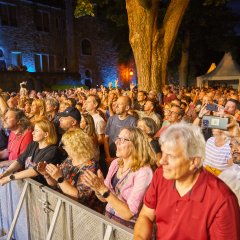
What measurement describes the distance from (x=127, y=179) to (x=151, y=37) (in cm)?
901

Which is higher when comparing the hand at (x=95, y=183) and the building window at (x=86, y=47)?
the building window at (x=86, y=47)

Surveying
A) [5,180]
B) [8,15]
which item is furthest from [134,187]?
[8,15]

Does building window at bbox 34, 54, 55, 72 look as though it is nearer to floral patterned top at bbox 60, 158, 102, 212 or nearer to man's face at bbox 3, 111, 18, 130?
man's face at bbox 3, 111, 18, 130

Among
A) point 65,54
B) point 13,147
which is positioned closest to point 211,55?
point 65,54

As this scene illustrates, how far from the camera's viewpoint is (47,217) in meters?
2.86

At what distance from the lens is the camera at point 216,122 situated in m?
2.41

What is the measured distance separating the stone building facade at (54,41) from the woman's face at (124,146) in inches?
850

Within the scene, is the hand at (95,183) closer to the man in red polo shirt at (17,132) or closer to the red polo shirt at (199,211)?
the red polo shirt at (199,211)

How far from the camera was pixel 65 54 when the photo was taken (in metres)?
29.1

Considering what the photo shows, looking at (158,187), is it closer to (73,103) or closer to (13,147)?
(13,147)

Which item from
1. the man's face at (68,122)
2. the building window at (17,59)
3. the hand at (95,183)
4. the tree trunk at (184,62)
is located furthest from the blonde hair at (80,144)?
the building window at (17,59)

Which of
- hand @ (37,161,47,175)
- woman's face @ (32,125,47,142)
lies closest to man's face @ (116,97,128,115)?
woman's face @ (32,125,47,142)

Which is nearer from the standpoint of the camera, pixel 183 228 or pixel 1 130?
pixel 183 228

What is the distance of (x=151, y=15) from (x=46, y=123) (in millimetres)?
8153
